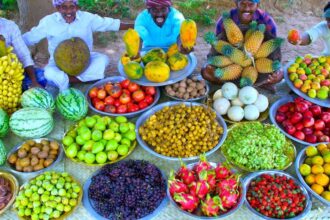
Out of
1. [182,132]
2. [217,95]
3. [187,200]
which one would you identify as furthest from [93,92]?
[187,200]

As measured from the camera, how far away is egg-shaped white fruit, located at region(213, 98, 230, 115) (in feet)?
9.68

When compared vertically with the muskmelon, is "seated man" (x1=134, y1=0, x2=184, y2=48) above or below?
above

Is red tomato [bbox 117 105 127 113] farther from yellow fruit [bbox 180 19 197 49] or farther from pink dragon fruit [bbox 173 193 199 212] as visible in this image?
pink dragon fruit [bbox 173 193 199 212]

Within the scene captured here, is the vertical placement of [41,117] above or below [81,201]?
above

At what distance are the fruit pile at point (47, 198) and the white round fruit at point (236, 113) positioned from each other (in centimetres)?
144

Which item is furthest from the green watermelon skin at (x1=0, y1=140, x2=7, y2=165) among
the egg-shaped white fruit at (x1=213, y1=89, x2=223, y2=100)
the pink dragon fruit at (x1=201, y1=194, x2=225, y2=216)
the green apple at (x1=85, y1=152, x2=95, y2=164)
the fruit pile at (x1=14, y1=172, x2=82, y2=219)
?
the egg-shaped white fruit at (x1=213, y1=89, x2=223, y2=100)

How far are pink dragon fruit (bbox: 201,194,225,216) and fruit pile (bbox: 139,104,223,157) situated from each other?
506 millimetres

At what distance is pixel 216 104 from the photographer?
2971 mm

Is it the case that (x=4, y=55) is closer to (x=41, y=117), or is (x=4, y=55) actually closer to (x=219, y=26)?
(x=41, y=117)

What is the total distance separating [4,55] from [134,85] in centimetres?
120

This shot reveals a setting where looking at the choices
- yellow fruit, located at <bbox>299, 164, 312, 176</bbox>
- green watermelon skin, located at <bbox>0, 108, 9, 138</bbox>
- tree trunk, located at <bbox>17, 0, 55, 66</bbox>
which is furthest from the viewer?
tree trunk, located at <bbox>17, 0, 55, 66</bbox>

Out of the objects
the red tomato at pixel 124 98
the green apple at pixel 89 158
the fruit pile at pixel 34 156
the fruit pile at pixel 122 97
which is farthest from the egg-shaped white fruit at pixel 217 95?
the fruit pile at pixel 34 156

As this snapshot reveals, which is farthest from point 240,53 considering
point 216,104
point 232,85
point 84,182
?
point 84,182

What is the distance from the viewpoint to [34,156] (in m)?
2.56
